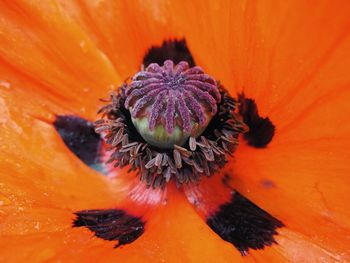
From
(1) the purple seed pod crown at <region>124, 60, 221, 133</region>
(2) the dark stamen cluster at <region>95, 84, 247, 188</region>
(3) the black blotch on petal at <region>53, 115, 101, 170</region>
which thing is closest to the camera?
(1) the purple seed pod crown at <region>124, 60, 221, 133</region>

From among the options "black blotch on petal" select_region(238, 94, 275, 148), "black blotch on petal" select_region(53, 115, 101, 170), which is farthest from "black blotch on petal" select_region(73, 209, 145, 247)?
"black blotch on petal" select_region(238, 94, 275, 148)

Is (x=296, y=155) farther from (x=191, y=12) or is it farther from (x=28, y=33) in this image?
(x=28, y=33)

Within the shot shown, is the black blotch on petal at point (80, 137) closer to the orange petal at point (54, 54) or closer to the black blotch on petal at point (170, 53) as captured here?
the orange petal at point (54, 54)

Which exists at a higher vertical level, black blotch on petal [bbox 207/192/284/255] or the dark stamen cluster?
the dark stamen cluster

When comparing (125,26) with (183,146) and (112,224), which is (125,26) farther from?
(112,224)

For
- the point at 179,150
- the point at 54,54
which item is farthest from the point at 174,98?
the point at 54,54

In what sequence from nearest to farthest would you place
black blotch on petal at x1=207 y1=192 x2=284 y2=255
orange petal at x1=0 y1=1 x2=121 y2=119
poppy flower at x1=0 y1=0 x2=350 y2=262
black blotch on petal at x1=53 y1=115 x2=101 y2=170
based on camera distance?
poppy flower at x1=0 y1=0 x2=350 y2=262, black blotch on petal at x1=207 y1=192 x2=284 y2=255, orange petal at x1=0 y1=1 x2=121 y2=119, black blotch on petal at x1=53 y1=115 x2=101 y2=170

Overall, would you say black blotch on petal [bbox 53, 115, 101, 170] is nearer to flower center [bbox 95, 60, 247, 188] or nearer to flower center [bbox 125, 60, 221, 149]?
flower center [bbox 95, 60, 247, 188]

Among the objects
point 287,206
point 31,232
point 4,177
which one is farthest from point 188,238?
point 4,177

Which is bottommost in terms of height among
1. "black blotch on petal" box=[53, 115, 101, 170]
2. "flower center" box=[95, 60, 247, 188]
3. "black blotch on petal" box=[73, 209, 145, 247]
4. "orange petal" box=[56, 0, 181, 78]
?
"black blotch on petal" box=[73, 209, 145, 247]
